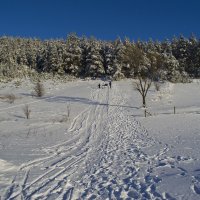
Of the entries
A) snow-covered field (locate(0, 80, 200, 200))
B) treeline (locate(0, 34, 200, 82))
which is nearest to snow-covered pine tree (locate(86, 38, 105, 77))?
treeline (locate(0, 34, 200, 82))

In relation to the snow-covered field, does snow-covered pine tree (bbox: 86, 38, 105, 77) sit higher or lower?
higher

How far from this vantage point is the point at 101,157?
1479 centimetres

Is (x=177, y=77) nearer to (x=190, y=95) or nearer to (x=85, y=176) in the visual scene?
(x=190, y=95)

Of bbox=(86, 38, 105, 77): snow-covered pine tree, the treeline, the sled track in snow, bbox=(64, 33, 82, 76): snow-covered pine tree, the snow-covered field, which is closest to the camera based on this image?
the sled track in snow

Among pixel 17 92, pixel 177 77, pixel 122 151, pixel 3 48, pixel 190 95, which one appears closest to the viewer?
pixel 122 151

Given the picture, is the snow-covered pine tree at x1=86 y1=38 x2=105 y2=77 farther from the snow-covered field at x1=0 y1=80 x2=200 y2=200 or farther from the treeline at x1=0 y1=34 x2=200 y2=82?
the snow-covered field at x1=0 y1=80 x2=200 y2=200

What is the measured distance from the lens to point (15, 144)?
19.1 metres

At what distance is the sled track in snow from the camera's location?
9.27 meters

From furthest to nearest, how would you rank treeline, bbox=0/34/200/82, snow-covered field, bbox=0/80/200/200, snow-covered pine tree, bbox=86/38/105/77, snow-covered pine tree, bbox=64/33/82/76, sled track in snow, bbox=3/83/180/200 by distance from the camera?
snow-covered pine tree, bbox=64/33/82/76 → snow-covered pine tree, bbox=86/38/105/77 → treeline, bbox=0/34/200/82 → snow-covered field, bbox=0/80/200/200 → sled track in snow, bbox=3/83/180/200

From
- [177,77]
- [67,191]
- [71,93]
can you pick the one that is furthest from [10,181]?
[177,77]

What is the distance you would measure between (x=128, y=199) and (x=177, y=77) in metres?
64.3

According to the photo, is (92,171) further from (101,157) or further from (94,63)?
(94,63)

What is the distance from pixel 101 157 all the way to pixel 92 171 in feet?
8.79

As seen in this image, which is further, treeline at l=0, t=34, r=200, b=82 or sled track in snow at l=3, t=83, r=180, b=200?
treeline at l=0, t=34, r=200, b=82
